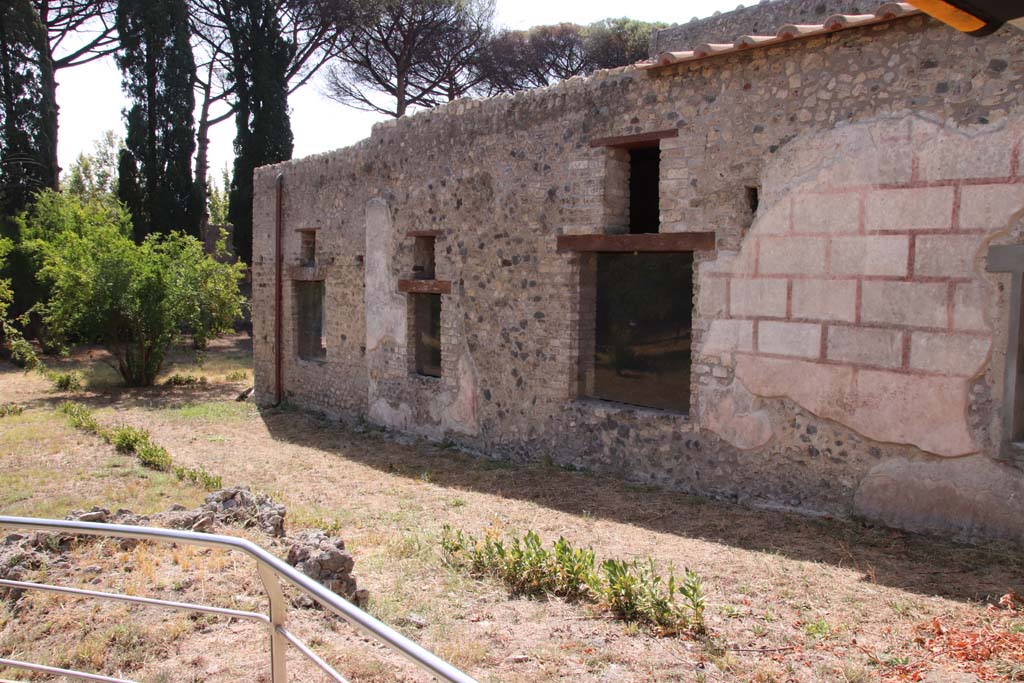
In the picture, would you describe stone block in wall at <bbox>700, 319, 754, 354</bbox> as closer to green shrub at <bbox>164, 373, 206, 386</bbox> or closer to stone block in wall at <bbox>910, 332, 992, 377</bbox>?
stone block in wall at <bbox>910, 332, 992, 377</bbox>

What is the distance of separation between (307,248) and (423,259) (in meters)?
3.19

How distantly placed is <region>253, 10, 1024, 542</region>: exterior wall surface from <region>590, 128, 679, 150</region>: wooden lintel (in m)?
0.05

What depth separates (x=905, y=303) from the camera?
18.4 ft

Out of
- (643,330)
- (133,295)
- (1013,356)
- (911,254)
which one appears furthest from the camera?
(133,295)

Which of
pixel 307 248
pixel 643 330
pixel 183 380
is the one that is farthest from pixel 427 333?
pixel 183 380

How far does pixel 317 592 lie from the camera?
2.08 metres

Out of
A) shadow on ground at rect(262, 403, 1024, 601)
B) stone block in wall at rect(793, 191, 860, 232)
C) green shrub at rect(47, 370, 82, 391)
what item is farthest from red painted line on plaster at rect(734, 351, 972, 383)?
green shrub at rect(47, 370, 82, 391)

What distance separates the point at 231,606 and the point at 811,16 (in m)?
8.46

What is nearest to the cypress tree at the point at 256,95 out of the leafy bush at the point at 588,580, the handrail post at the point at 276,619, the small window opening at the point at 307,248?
the small window opening at the point at 307,248

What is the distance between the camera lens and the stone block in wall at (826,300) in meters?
5.90

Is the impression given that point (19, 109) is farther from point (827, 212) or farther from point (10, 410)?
point (827, 212)

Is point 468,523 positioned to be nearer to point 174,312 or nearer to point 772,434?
point 772,434

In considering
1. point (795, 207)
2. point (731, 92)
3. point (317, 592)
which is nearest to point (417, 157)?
point (731, 92)

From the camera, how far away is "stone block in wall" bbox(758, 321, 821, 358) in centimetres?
612
